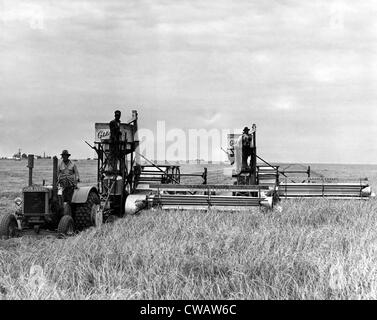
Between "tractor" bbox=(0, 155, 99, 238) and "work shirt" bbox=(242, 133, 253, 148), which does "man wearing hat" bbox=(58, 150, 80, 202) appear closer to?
"tractor" bbox=(0, 155, 99, 238)

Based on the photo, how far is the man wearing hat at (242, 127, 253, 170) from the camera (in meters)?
14.9

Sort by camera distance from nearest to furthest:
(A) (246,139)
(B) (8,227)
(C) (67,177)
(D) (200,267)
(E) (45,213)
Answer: (D) (200,267) → (B) (8,227) → (E) (45,213) → (C) (67,177) → (A) (246,139)

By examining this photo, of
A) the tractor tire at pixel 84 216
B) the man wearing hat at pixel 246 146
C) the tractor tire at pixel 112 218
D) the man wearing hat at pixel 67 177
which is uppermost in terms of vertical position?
the man wearing hat at pixel 246 146

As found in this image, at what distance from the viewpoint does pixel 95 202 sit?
1124 centimetres

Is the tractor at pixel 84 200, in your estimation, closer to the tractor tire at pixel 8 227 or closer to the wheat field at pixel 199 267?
the tractor tire at pixel 8 227

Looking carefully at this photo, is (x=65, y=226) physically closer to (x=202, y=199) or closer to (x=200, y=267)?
(x=202, y=199)

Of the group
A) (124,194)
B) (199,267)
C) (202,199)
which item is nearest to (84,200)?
(124,194)

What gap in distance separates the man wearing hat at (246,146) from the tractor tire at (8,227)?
24.0ft

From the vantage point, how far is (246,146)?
15016 millimetres

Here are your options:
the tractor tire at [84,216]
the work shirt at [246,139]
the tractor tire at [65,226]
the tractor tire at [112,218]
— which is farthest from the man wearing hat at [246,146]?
the tractor tire at [65,226]

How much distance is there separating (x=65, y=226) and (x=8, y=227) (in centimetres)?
99

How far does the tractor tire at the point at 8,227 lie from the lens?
9.21 metres

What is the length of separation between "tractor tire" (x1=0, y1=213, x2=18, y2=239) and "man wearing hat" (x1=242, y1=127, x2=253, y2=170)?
7.31 meters
